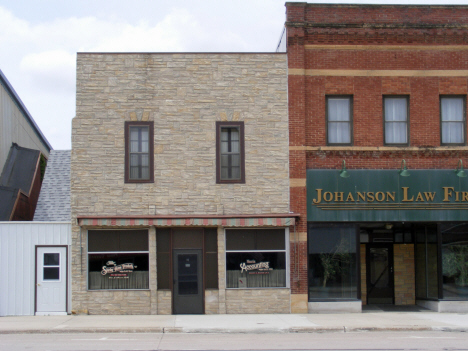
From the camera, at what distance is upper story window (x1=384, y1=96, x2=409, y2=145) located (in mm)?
18812

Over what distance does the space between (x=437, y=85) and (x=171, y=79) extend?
845 centimetres

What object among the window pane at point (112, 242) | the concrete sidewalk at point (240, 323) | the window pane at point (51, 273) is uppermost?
the window pane at point (112, 242)

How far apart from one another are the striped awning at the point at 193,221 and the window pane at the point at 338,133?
293 centimetres

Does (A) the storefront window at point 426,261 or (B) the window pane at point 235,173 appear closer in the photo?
(B) the window pane at point 235,173

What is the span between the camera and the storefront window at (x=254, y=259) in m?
18.2

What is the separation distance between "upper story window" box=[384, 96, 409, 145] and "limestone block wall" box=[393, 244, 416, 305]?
4.21 metres

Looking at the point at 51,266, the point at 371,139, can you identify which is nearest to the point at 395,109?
the point at 371,139

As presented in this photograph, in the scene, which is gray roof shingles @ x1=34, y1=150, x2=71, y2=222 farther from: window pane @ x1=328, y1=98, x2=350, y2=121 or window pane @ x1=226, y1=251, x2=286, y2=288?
window pane @ x1=328, y1=98, x2=350, y2=121

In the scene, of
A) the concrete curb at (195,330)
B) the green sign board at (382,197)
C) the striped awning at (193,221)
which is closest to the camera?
the concrete curb at (195,330)

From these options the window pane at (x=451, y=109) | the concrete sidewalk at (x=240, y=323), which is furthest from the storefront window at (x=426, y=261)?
the window pane at (x=451, y=109)

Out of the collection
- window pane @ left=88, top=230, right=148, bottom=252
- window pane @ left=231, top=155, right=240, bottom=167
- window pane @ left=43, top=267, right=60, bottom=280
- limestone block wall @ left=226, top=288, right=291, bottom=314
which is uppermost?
window pane @ left=231, top=155, right=240, bottom=167

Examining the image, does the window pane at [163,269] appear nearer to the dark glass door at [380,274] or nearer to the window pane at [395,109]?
the dark glass door at [380,274]

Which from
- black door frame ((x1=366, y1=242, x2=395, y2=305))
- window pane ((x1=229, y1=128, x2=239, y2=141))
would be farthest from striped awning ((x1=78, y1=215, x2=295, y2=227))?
black door frame ((x1=366, y1=242, x2=395, y2=305))

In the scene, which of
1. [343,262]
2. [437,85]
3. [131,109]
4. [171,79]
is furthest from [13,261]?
[437,85]
